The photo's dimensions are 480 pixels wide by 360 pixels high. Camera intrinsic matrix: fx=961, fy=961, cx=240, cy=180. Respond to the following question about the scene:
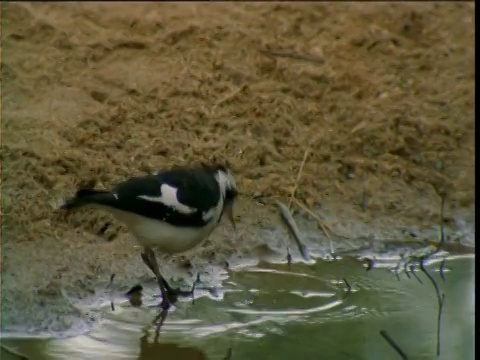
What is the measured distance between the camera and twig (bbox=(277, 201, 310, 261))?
20.3ft

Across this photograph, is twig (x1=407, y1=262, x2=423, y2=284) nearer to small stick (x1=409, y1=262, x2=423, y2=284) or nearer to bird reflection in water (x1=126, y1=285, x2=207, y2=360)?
small stick (x1=409, y1=262, x2=423, y2=284)

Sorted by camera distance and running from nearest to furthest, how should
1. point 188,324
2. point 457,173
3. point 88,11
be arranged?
point 188,324 → point 457,173 → point 88,11

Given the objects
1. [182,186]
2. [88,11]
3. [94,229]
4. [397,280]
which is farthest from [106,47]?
[397,280]

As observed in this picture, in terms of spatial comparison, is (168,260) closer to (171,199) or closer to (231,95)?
(171,199)

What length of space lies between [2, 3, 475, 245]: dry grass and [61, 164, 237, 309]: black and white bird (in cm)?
85

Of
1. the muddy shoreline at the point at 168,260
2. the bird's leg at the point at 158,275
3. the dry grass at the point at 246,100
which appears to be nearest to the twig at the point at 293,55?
the dry grass at the point at 246,100

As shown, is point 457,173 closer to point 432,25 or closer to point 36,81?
point 432,25

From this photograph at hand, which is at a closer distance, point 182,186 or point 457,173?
point 182,186

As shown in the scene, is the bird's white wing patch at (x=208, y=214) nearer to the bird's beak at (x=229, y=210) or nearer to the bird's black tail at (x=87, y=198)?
the bird's beak at (x=229, y=210)

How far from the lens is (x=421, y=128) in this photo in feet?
24.2

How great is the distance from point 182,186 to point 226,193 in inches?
18.5

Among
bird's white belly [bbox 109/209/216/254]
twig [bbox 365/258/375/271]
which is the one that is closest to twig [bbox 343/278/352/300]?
twig [bbox 365/258/375/271]

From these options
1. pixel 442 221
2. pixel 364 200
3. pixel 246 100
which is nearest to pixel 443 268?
pixel 442 221

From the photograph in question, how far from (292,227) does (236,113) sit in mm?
1310
